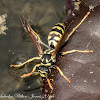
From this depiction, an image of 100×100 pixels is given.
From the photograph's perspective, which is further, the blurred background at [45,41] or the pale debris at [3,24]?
the pale debris at [3,24]

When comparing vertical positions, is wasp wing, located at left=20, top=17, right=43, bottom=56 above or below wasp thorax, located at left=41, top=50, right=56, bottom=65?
above

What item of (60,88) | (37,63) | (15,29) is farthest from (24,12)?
(60,88)

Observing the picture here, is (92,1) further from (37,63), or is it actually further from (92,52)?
(37,63)

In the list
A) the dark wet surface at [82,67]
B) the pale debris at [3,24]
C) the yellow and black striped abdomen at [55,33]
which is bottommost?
the dark wet surface at [82,67]

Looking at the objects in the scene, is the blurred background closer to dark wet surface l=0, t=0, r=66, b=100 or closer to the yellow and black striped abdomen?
dark wet surface l=0, t=0, r=66, b=100

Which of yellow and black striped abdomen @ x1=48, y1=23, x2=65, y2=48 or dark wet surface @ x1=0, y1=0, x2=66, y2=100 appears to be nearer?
dark wet surface @ x1=0, y1=0, x2=66, y2=100

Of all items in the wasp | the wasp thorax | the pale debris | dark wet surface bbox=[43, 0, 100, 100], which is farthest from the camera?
the pale debris

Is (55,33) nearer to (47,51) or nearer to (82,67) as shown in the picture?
(47,51)

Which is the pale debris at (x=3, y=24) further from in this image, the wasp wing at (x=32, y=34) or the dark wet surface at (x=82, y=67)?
the dark wet surface at (x=82, y=67)

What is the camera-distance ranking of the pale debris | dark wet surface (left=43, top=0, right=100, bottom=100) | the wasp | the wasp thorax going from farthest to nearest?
the pale debris < the wasp thorax < the wasp < dark wet surface (left=43, top=0, right=100, bottom=100)

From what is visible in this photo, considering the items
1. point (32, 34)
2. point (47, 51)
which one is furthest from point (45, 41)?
point (32, 34)

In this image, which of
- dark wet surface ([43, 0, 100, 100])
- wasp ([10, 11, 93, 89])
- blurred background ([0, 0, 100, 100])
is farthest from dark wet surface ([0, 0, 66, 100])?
dark wet surface ([43, 0, 100, 100])

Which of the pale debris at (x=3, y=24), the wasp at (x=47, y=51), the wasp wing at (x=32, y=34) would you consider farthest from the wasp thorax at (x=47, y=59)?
the pale debris at (x=3, y=24)
